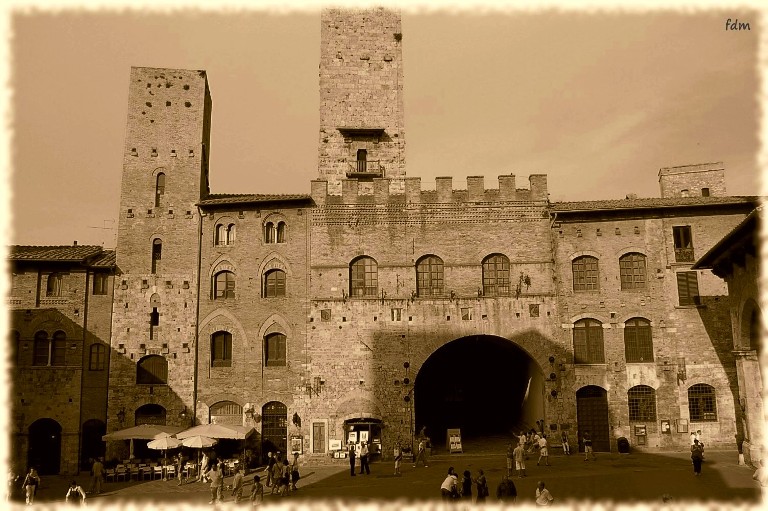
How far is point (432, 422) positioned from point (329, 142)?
15.4 metres

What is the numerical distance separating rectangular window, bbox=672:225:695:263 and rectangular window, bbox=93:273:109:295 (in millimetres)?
26166

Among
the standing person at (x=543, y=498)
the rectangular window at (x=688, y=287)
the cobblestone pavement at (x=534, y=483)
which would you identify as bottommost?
the cobblestone pavement at (x=534, y=483)

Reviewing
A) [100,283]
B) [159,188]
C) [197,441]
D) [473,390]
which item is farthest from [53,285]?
[473,390]

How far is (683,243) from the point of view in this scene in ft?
94.3

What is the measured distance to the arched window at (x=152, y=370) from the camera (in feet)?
96.0

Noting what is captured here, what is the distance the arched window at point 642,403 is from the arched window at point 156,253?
72.4 feet

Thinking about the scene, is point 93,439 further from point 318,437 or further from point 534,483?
point 534,483

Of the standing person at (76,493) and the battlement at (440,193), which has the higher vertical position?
the battlement at (440,193)

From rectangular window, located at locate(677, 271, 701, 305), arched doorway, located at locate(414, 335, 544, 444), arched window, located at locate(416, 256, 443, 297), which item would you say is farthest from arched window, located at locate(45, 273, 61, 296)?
rectangular window, located at locate(677, 271, 701, 305)

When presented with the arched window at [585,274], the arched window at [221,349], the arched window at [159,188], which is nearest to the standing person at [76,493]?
the arched window at [221,349]

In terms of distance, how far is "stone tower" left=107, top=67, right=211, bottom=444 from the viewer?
2905cm

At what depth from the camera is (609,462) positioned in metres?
25.2

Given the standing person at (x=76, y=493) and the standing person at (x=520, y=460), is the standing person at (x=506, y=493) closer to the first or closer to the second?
the standing person at (x=520, y=460)

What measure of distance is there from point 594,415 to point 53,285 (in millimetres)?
25233
